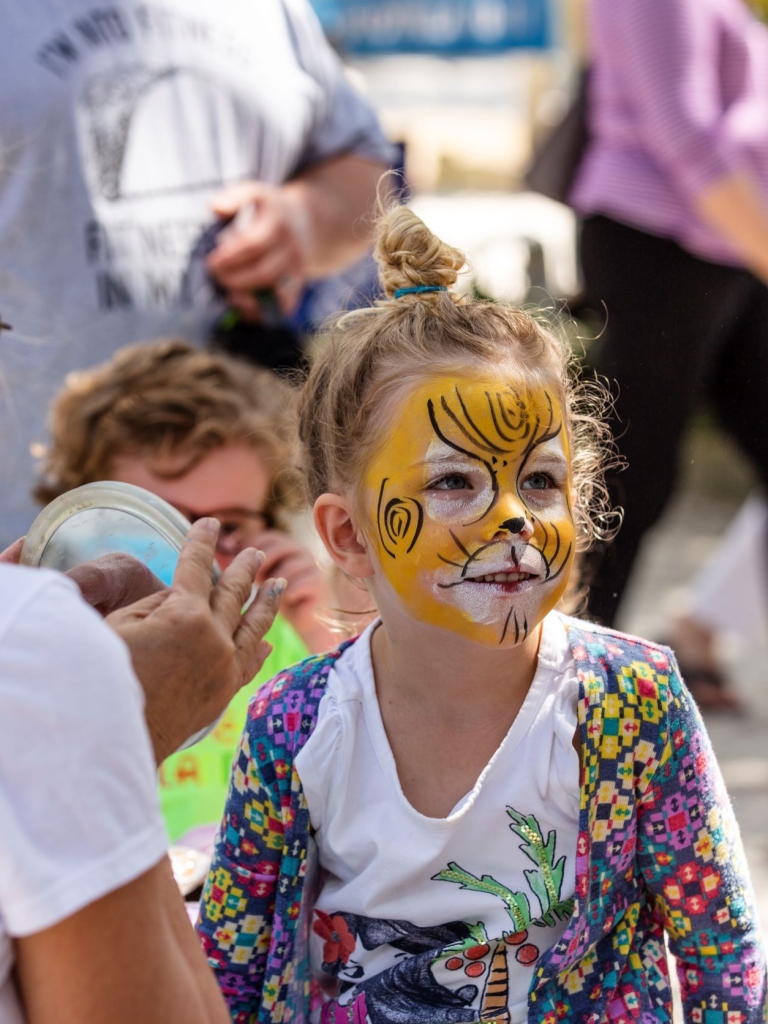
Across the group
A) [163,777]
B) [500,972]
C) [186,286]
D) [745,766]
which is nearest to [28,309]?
[186,286]

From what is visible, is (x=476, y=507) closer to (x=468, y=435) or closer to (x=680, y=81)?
(x=468, y=435)

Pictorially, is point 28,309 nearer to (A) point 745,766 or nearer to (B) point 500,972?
(B) point 500,972

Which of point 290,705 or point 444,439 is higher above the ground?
point 444,439

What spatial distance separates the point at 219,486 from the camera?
2.14 m

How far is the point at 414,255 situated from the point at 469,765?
0.57m

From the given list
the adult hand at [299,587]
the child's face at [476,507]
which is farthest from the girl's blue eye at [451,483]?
the adult hand at [299,587]

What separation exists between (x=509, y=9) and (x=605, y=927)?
5.31 m

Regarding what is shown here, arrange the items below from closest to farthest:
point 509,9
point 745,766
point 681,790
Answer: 1. point 681,790
2. point 745,766
3. point 509,9

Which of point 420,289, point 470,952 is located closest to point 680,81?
point 420,289

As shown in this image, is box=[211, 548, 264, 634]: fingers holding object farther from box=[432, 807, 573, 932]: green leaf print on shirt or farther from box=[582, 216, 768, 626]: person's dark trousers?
box=[582, 216, 768, 626]: person's dark trousers

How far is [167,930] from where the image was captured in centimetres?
104

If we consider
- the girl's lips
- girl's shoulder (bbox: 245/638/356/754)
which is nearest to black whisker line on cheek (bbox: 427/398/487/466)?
the girl's lips

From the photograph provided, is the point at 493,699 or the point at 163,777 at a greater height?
the point at 493,699

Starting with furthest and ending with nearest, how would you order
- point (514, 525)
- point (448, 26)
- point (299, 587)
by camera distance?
Result: 1. point (448, 26)
2. point (299, 587)
3. point (514, 525)
